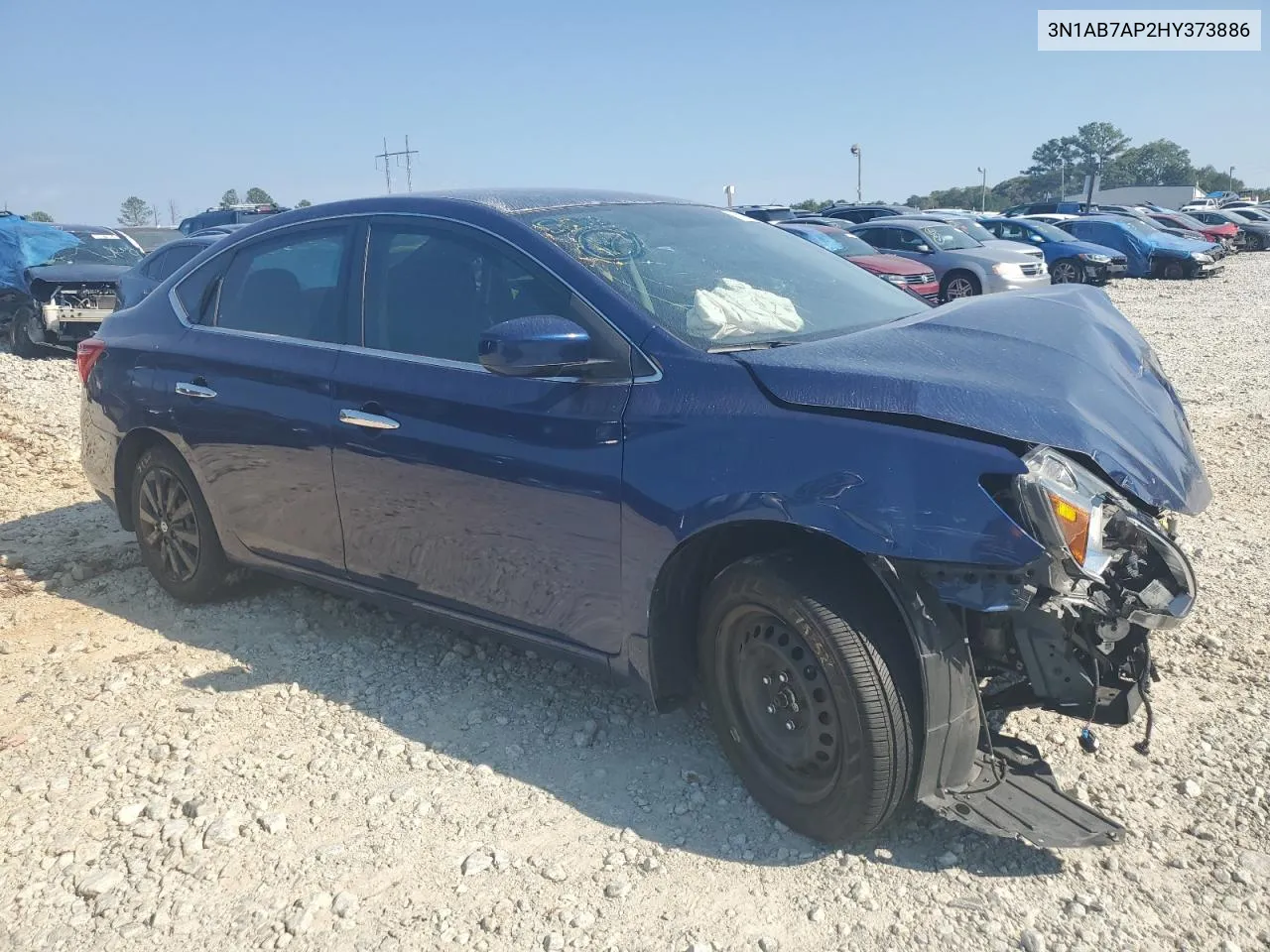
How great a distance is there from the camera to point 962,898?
2602mm

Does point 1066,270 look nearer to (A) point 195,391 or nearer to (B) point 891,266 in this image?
(B) point 891,266

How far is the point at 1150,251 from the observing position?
917 inches

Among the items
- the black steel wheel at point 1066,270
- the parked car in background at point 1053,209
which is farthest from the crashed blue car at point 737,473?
the parked car in background at point 1053,209

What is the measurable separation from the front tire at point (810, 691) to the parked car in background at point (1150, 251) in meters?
23.7

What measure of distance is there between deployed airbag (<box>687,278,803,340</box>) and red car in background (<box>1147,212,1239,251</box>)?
32309 mm

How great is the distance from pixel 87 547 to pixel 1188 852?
5.40m

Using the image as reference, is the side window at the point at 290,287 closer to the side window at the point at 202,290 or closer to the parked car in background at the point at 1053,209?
the side window at the point at 202,290

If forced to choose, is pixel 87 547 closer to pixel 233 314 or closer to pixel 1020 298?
pixel 233 314

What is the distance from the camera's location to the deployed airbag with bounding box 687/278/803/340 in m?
3.14

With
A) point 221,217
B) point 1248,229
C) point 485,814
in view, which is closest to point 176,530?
point 485,814

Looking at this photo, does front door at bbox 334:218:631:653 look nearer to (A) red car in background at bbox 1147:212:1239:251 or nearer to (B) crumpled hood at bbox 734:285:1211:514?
(B) crumpled hood at bbox 734:285:1211:514

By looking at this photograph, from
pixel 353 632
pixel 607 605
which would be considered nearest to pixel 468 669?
pixel 353 632

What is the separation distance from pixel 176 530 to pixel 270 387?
1.11 m

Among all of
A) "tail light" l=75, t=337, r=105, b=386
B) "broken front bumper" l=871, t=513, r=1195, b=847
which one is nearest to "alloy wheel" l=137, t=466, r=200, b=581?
"tail light" l=75, t=337, r=105, b=386
